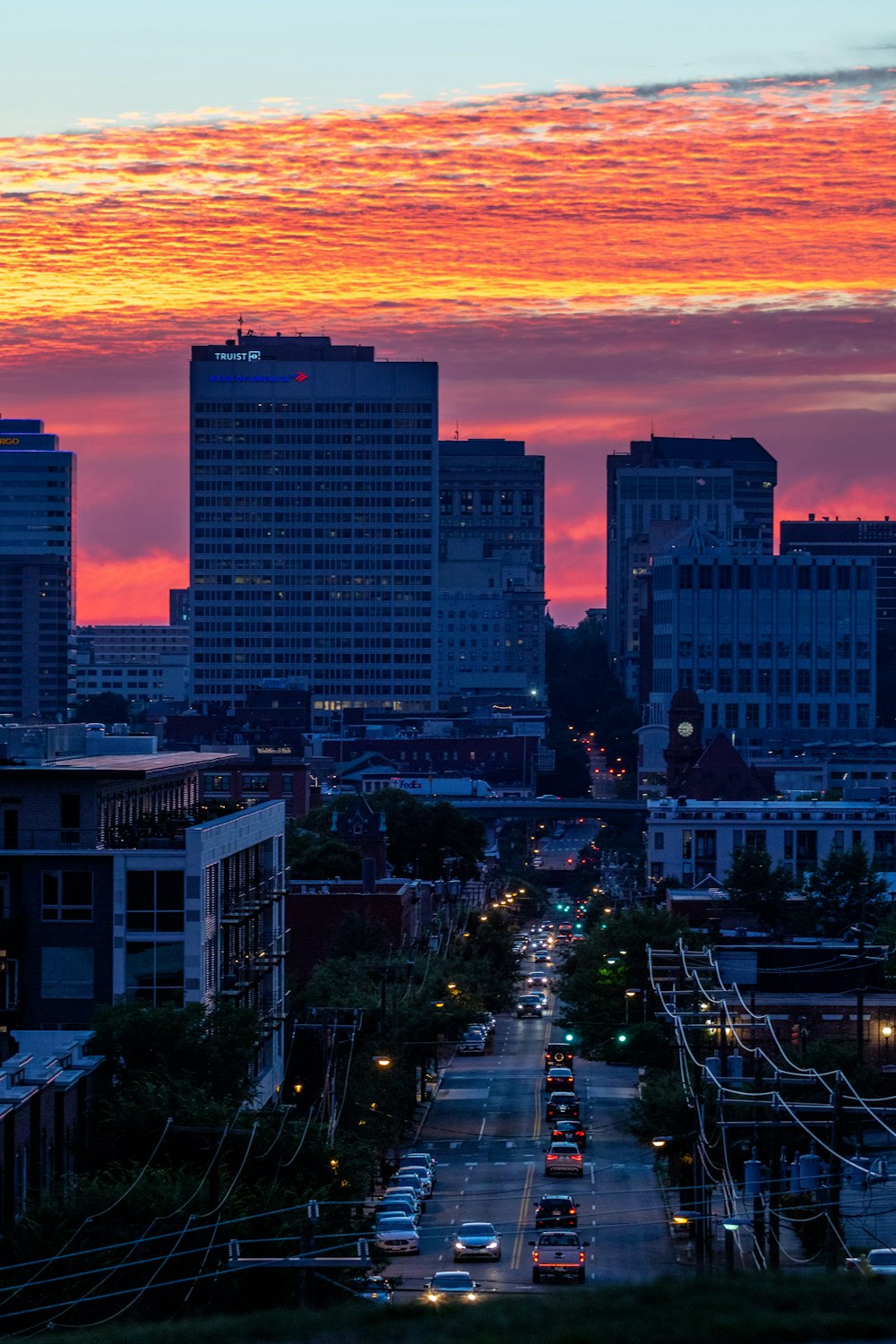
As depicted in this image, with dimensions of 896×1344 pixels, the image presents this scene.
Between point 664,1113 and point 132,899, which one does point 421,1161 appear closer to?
point 664,1113

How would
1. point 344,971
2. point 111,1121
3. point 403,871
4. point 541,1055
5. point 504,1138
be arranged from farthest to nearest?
point 403,871, point 541,1055, point 344,971, point 504,1138, point 111,1121

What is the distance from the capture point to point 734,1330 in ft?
62.2

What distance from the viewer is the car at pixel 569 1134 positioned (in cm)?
7312

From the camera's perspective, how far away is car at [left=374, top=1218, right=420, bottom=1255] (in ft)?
177

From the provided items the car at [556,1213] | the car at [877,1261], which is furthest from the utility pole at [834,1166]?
the car at [556,1213]

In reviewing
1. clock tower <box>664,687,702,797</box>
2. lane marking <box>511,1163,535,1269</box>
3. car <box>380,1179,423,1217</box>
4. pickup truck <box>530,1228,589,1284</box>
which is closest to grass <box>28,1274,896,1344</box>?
pickup truck <box>530,1228,589,1284</box>

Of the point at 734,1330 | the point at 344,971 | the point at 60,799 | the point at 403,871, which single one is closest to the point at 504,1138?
the point at 344,971

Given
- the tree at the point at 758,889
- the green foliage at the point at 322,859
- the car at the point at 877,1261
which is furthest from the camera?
the green foliage at the point at 322,859

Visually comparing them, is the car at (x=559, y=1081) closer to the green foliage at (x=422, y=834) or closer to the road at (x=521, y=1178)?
the road at (x=521, y=1178)

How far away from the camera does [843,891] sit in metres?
118

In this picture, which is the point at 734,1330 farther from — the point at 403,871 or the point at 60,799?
the point at 403,871

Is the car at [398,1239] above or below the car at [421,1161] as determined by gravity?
above

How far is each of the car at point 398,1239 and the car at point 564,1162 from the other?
1371 cm

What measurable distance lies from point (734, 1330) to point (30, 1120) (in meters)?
28.5
